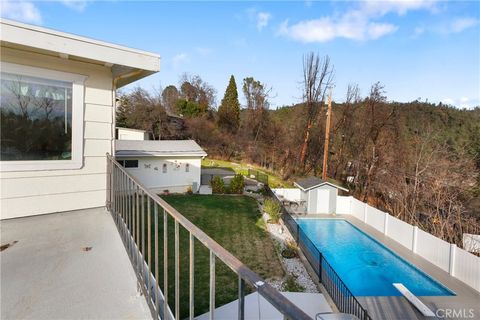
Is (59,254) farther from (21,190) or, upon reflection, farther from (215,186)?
(215,186)

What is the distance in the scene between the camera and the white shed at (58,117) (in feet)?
9.67

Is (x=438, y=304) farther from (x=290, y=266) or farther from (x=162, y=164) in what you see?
(x=162, y=164)

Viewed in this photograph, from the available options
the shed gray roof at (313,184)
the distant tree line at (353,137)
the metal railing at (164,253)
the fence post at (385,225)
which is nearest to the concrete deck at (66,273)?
the metal railing at (164,253)

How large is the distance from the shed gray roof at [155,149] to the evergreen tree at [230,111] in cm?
1260

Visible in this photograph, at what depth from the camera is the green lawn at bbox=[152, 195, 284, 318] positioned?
16.9ft

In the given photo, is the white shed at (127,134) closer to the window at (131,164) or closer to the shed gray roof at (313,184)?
the window at (131,164)

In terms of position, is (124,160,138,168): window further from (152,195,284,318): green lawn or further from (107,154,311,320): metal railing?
(107,154,311,320): metal railing

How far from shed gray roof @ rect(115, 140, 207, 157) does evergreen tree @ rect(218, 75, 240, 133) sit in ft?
41.3

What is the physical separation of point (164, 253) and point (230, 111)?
27404 millimetres

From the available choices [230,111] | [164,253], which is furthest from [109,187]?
[230,111]

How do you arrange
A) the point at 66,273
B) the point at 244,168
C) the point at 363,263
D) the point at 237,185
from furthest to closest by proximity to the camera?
the point at 244,168 → the point at 237,185 → the point at 363,263 → the point at 66,273

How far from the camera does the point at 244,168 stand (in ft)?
74.0

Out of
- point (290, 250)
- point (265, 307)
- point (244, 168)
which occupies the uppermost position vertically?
point (244, 168)

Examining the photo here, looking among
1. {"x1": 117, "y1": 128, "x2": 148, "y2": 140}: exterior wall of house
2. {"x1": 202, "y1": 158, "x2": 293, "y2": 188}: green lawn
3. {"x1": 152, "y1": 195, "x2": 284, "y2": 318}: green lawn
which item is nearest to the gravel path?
{"x1": 152, "y1": 195, "x2": 284, "y2": 318}: green lawn
